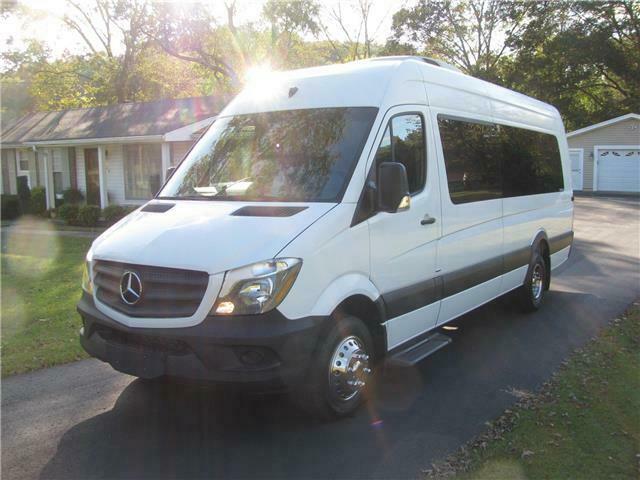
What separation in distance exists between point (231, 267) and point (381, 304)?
4.48ft

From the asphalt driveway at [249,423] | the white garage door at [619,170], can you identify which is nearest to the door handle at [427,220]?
the asphalt driveway at [249,423]

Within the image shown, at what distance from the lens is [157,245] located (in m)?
3.95

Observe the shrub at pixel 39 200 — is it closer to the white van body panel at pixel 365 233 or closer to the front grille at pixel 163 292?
the white van body panel at pixel 365 233

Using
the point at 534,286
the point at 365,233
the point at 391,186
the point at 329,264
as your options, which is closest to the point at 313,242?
the point at 329,264

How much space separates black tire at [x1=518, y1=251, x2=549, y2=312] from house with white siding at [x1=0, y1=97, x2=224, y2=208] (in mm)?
12292

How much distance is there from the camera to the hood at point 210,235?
3686 mm

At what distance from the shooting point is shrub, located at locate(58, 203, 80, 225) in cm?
1883

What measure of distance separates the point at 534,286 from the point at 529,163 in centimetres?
160

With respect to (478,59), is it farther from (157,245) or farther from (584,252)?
(157,245)

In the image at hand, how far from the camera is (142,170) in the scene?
66.2ft

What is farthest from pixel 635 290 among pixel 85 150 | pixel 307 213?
pixel 85 150

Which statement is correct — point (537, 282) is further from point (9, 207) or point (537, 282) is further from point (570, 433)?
point (9, 207)

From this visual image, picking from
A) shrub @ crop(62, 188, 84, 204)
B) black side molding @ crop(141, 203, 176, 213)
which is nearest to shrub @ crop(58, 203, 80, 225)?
shrub @ crop(62, 188, 84, 204)

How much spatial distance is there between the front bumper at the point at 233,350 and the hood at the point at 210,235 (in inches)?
15.1
